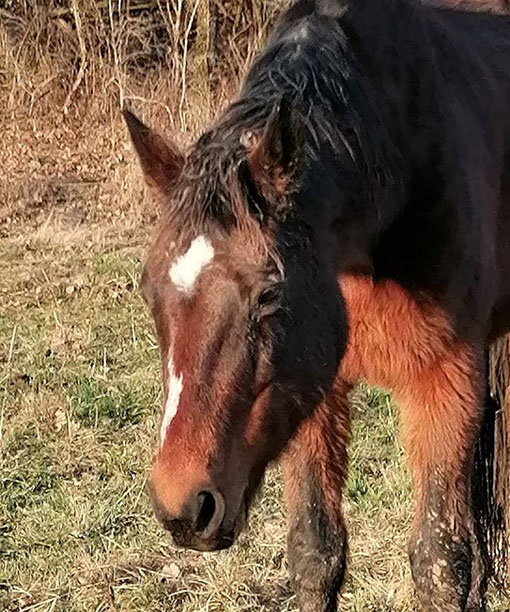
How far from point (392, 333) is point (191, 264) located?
1058mm

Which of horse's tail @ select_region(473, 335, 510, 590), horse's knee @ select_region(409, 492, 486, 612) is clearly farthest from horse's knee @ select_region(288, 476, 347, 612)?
horse's tail @ select_region(473, 335, 510, 590)

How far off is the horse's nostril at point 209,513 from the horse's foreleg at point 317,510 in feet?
4.13

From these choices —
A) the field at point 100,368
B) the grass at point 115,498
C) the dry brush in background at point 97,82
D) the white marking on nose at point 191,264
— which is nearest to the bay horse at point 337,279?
the white marking on nose at point 191,264

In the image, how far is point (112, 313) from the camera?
6.56 metres

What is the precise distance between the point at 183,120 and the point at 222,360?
22.6 ft

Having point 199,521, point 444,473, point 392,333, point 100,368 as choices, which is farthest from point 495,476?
point 100,368

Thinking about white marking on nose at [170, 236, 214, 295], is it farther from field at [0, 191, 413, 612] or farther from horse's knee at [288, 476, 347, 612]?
field at [0, 191, 413, 612]

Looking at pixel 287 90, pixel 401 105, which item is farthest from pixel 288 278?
pixel 401 105

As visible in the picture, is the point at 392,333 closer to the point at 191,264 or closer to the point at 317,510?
the point at 317,510

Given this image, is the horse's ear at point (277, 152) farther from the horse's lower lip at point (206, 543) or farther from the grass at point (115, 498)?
the grass at point (115, 498)

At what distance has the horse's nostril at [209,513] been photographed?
215cm

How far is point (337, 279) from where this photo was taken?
259cm

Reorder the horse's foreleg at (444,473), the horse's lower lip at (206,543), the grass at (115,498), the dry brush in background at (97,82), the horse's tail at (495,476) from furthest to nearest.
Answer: the dry brush in background at (97,82)
the horse's tail at (495,476)
the grass at (115,498)
the horse's foreleg at (444,473)
the horse's lower lip at (206,543)

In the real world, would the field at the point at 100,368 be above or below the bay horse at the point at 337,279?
below
